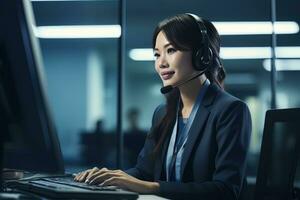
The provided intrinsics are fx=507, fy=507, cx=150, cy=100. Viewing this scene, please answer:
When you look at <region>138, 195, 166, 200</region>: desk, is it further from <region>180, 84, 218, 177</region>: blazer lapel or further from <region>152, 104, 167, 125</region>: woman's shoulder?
<region>152, 104, 167, 125</region>: woman's shoulder

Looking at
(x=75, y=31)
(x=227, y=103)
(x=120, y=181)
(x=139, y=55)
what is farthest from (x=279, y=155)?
(x=139, y=55)

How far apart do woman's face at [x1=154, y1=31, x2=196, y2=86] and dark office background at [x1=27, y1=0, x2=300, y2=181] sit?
342 mm

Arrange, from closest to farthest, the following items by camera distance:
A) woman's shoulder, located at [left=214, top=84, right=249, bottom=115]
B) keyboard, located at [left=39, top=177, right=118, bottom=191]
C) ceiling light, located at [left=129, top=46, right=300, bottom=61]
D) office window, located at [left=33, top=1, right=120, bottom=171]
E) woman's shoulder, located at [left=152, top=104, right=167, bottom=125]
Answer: keyboard, located at [left=39, top=177, right=118, bottom=191]
woman's shoulder, located at [left=214, top=84, right=249, bottom=115]
woman's shoulder, located at [left=152, top=104, right=167, bottom=125]
office window, located at [left=33, top=1, right=120, bottom=171]
ceiling light, located at [left=129, top=46, right=300, bottom=61]

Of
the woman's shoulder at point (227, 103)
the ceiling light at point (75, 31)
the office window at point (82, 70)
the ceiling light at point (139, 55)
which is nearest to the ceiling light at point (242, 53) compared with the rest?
the ceiling light at point (139, 55)

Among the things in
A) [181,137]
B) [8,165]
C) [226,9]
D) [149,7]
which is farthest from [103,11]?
[8,165]

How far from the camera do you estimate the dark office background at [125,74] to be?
3.90 m

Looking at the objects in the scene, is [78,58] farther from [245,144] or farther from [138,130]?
[245,144]

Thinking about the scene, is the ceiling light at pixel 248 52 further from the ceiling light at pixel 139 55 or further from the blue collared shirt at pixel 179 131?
the blue collared shirt at pixel 179 131

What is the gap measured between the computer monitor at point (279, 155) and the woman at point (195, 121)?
0.37 ft

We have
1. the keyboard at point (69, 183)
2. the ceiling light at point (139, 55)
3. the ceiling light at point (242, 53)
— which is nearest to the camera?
the keyboard at point (69, 183)

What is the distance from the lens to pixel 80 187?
1.07 metres

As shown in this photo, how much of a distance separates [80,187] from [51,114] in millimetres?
193

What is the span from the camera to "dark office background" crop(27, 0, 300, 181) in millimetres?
3902

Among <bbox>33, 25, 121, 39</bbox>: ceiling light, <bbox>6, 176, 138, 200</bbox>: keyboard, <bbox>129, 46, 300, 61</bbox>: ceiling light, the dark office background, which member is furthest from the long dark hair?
<bbox>33, 25, 121, 39</bbox>: ceiling light
